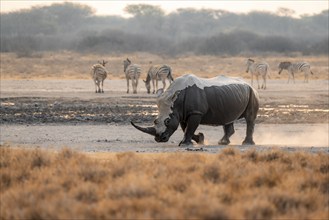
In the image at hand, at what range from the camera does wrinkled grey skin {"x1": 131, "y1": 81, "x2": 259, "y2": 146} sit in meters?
17.1

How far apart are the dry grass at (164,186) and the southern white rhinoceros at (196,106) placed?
3443 millimetres

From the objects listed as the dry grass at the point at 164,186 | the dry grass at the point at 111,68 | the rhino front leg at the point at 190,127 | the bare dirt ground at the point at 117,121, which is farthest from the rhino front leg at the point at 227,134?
the dry grass at the point at 111,68

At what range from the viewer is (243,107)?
60.4 feet

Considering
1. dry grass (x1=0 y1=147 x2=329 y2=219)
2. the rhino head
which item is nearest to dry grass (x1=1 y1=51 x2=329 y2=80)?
the rhino head

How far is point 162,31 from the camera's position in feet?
410

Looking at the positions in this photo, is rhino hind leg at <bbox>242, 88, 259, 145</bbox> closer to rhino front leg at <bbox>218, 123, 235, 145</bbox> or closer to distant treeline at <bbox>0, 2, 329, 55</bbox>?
rhino front leg at <bbox>218, 123, 235, 145</bbox>

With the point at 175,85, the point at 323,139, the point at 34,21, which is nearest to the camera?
the point at 175,85

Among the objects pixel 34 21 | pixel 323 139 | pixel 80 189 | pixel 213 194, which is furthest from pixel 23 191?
pixel 34 21

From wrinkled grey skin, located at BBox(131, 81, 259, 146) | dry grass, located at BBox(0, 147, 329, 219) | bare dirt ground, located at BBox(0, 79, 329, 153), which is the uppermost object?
wrinkled grey skin, located at BBox(131, 81, 259, 146)

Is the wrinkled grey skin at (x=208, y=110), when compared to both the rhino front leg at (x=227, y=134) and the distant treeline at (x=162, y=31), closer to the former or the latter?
the rhino front leg at (x=227, y=134)

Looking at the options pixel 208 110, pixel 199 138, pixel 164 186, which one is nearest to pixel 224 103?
pixel 208 110

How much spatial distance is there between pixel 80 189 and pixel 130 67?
2812 cm

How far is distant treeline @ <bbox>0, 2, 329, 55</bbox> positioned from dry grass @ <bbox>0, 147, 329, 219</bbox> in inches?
2399

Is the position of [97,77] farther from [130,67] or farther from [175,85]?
[175,85]
